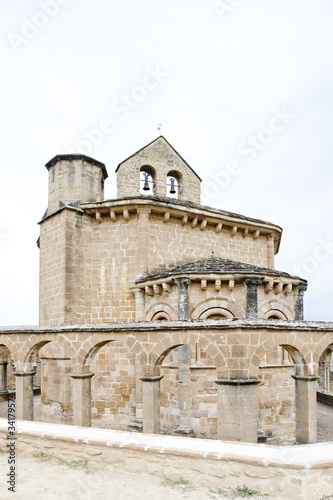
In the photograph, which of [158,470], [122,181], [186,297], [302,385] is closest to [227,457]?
[158,470]

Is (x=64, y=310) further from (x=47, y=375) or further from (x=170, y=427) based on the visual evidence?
(x=170, y=427)

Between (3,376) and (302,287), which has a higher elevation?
(302,287)

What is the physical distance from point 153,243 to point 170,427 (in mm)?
5316

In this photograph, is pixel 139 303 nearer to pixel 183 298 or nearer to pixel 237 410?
pixel 183 298

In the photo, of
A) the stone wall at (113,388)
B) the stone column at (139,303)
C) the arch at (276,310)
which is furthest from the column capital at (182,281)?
the stone wall at (113,388)

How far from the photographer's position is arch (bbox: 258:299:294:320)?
11.1 metres

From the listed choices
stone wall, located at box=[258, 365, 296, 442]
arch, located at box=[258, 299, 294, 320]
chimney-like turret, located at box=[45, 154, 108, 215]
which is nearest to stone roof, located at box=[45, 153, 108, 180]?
chimney-like turret, located at box=[45, 154, 108, 215]

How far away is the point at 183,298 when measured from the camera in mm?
10328

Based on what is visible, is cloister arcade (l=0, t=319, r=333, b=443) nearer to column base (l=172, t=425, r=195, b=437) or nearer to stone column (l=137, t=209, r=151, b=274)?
column base (l=172, t=425, r=195, b=437)

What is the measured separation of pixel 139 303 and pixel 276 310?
4.04 m

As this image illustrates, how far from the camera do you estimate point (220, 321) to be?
7.45 metres

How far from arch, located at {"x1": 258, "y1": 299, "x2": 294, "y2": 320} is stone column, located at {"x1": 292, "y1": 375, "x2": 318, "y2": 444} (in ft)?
Answer: 10.0

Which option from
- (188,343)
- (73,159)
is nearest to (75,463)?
(188,343)

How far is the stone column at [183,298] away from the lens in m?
10.3
